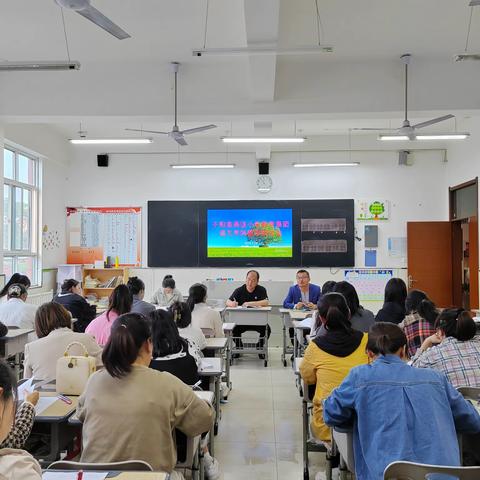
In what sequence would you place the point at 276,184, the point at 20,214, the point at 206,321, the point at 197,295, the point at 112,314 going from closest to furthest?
1. the point at 112,314
2. the point at 206,321
3. the point at 197,295
4. the point at 20,214
5. the point at 276,184

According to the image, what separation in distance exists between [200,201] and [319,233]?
245 centimetres

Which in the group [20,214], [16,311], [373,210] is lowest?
[16,311]

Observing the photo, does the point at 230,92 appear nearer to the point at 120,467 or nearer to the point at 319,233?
the point at 319,233

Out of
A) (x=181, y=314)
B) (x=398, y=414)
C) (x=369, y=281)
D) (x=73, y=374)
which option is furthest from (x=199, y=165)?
(x=398, y=414)

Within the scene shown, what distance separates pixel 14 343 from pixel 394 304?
375cm

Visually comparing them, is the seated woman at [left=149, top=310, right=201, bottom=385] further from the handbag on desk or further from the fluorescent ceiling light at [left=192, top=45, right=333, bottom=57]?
the fluorescent ceiling light at [left=192, top=45, right=333, bottom=57]

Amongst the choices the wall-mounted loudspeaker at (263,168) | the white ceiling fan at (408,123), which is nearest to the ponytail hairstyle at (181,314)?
the white ceiling fan at (408,123)

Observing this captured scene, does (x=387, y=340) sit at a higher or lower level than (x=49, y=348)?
higher

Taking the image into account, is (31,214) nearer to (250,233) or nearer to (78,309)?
(78,309)

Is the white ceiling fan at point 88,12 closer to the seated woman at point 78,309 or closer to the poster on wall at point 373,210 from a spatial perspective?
the seated woman at point 78,309

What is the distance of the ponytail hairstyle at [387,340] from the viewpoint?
6.63 ft

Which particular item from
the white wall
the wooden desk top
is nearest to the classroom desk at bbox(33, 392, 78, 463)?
the wooden desk top

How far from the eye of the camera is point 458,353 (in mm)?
2613

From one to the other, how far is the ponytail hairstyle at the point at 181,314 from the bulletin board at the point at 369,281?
5.87 metres
